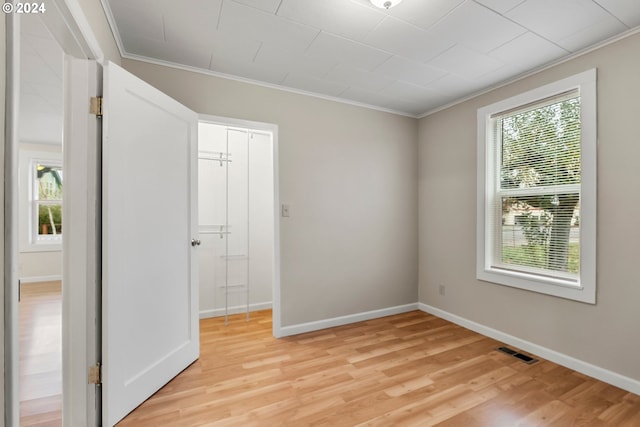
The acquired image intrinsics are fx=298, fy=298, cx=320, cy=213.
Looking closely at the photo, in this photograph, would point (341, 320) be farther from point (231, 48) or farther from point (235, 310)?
point (231, 48)

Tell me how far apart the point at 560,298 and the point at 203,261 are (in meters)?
3.61

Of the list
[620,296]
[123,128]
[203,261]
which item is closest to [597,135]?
[620,296]

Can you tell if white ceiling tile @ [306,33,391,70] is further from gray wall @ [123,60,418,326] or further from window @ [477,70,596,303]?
window @ [477,70,596,303]

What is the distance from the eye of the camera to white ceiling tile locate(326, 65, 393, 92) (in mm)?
2680

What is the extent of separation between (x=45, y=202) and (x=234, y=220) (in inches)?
183

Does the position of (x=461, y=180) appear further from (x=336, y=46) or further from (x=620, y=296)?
(x=336, y=46)

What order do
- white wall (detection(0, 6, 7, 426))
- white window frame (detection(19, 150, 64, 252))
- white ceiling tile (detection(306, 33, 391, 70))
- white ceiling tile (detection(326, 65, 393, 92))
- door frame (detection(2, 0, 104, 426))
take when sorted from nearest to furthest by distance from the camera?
1. white wall (detection(0, 6, 7, 426))
2. door frame (detection(2, 0, 104, 426))
3. white ceiling tile (detection(306, 33, 391, 70))
4. white ceiling tile (detection(326, 65, 393, 92))
5. white window frame (detection(19, 150, 64, 252))

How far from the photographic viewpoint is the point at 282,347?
9.14 ft

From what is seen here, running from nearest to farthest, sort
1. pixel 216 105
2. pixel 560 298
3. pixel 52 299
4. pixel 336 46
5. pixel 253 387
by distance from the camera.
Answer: pixel 253 387
pixel 336 46
pixel 560 298
pixel 216 105
pixel 52 299

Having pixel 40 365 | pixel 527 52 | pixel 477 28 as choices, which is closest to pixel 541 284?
pixel 527 52

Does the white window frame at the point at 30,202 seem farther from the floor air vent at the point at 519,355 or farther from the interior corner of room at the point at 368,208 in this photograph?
the floor air vent at the point at 519,355

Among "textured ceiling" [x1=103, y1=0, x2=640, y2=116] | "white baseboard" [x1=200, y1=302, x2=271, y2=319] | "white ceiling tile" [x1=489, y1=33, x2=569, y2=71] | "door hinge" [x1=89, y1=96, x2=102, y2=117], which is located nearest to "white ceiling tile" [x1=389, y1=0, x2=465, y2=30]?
"textured ceiling" [x1=103, y1=0, x2=640, y2=116]

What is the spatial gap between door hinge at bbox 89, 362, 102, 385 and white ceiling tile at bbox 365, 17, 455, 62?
2.75m

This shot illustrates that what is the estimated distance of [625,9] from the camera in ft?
6.08
